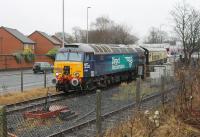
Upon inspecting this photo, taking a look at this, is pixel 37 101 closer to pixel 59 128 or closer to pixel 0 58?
pixel 59 128

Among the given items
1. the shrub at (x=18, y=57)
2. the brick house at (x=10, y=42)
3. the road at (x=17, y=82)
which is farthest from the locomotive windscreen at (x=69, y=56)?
the brick house at (x=10, y=42)

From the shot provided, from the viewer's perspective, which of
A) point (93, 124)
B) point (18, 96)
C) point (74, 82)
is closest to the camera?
point (93, 124)

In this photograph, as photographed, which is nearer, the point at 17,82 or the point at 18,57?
the point at 17,82

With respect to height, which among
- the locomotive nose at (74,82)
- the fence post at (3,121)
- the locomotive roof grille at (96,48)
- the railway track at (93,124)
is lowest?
the railway track at (93,124)

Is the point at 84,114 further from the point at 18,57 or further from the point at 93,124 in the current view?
the point at 18,57

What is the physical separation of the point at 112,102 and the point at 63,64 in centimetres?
1180

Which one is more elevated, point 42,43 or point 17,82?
point 42,43

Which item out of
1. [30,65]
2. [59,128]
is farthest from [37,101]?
[30,65]

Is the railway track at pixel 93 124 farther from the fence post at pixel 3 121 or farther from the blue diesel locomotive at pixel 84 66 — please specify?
the blue diesel locomotive at pixel 84 66

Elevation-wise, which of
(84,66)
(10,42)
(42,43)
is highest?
(42,43)

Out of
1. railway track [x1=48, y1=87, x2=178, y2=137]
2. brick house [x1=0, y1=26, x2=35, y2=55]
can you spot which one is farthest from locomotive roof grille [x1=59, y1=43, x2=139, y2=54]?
brick house [x1=0, y1=26, x2=35, y2=55]

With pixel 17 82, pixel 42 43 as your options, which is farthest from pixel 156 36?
pixel 17 82

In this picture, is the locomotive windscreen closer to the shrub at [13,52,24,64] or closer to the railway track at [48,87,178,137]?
the railway track at [48,87,178,137]

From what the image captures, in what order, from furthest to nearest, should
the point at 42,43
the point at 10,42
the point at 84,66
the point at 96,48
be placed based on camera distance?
the point at 42,43
the point at 10,42
the point at 96,48
the point at 84,66
